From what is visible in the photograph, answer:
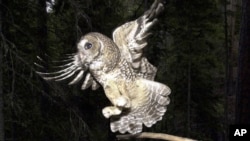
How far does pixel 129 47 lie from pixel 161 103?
170mm

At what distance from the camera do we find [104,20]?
3033 millimetres

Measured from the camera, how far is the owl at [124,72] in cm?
108

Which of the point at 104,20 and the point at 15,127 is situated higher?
the point at 104,20

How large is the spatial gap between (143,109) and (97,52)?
193 millimetres

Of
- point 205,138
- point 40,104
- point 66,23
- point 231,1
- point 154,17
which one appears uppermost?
point 231,1

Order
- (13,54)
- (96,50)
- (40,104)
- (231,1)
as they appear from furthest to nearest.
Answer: (231,1) < (40,104) < (13,54) < (96,50)

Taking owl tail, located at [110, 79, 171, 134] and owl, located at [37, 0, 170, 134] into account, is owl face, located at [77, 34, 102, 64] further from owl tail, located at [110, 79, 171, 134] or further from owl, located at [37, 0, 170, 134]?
owl tail, located at [110, 79, 171, 134]

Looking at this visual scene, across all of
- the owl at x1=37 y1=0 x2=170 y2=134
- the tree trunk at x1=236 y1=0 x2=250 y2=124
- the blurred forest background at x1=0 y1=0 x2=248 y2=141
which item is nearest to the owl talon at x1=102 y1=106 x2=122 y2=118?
the owl at x1=37 y1=0 x2=170 y2=134

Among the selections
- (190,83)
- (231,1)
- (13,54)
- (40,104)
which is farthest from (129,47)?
(231,1)

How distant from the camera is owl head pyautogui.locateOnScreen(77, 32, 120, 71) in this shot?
1.08 metres

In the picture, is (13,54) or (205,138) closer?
(13,54)

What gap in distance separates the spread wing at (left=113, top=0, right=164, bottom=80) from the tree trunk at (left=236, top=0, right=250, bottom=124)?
73cm

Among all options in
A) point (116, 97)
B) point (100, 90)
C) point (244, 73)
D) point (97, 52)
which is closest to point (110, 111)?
point (116, 97)

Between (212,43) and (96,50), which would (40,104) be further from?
(96,50)
